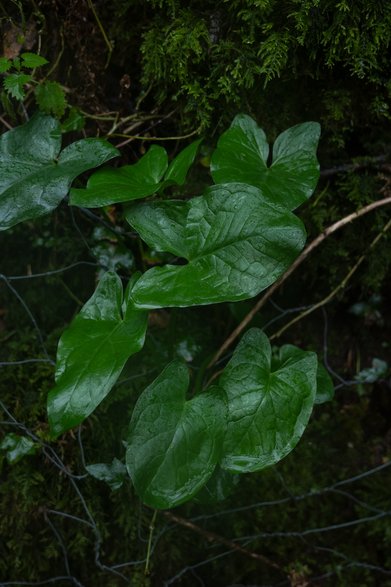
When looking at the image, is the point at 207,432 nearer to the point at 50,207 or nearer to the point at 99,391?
the point at 99,391

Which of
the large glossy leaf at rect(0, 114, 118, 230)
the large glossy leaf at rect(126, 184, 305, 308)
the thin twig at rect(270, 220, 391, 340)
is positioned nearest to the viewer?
the large glossy leaf at rect(126, 184, 305, 308)

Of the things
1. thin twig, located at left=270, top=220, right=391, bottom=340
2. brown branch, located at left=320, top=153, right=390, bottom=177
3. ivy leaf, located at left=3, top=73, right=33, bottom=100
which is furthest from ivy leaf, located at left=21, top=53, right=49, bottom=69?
thin twig, located at left=270, top=220, right=391, bottom=340

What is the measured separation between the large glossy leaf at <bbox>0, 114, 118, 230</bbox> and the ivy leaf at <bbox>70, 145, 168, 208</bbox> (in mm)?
40

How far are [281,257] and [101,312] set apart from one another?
13.2 inches

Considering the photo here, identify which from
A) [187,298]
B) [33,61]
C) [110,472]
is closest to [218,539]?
[110,472]

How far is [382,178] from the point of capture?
4.21ft

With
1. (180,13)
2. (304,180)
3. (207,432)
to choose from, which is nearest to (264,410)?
(207,432)

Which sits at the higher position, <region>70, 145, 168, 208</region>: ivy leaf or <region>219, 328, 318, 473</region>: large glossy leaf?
<region>70, 145, 168, 208</region>: ivy leaf

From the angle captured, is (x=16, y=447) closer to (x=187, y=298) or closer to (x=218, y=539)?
(x=218, y=539)

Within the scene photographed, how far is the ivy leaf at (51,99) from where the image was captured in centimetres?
119

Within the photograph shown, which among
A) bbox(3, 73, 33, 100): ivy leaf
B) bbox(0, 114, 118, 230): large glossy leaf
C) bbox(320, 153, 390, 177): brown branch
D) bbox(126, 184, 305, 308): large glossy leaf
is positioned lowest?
bbox(320, 153, 390, 177): brown branch

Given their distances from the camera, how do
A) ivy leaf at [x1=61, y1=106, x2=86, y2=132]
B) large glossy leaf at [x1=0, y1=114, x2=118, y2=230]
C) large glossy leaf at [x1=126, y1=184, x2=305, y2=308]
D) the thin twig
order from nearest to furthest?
1. large glossy leaf at [x1=126, y1=184, x2=305, y2=308]
2. large glossy leaf at [x1=0, y1=114, x2=118, y2=230]
3. ivy leaf at [x1=61, y1=106, x2=86, y2=132]
4. the thin twig

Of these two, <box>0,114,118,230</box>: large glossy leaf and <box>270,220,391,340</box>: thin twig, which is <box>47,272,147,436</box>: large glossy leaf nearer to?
<box>0,114,118,230</box>: large glossy leaf

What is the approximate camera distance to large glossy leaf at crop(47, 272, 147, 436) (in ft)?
2.81
